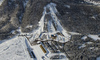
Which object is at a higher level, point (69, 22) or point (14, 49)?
point (69, 22)

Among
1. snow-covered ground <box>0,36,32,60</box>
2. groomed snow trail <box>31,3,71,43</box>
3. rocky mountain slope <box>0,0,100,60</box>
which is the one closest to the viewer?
snow-covered ground <box>0,36,32,60</box>

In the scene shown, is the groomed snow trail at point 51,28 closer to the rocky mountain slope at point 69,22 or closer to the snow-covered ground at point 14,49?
the rocky mountain slope at point 69,22

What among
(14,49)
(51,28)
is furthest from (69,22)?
(14,49)

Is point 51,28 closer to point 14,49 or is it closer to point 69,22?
point 69,22

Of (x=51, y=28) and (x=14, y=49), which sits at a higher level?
(x=51, y=28)

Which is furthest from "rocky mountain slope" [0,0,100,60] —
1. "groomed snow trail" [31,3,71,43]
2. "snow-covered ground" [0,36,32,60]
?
"snow-covered ground" [0,36,32,60]

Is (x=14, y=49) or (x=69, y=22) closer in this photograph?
(x=14, y=49)

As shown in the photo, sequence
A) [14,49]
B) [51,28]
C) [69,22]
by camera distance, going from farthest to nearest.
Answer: [69,22] → [51,28] → [14,49]

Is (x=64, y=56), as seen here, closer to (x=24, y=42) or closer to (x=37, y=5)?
(x=24, y=42)

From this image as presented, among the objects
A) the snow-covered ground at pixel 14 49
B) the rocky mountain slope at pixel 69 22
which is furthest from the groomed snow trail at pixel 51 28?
the snow-covered ground at pixel 14 49

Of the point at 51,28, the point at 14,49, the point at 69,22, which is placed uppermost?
the point at 69,22

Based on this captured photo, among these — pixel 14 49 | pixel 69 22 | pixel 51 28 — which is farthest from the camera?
pixel 69 22

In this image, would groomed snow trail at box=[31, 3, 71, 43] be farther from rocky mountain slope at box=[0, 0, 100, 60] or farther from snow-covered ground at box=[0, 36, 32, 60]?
snow-covered ground at box=[0, 36, 32, 60]
